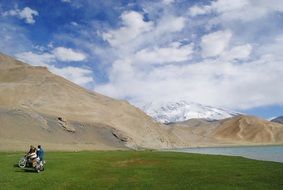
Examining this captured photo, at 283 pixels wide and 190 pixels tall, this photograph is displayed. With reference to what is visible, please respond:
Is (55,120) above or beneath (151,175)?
above

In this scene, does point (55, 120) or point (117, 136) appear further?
point (117, 136)

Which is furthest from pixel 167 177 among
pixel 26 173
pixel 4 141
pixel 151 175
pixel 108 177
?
pixel 4 141

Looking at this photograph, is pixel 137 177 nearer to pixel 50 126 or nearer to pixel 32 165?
pixel 32 165

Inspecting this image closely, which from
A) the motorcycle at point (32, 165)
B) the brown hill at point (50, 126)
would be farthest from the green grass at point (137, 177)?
the brown hill at point (50, 126)

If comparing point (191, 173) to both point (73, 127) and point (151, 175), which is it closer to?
point (151, 175)

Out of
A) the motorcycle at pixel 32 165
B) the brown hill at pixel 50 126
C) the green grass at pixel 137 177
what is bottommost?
the green grass at pixel 137 177

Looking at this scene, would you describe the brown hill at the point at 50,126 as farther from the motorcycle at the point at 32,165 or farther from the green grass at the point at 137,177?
the green grass at the point at 137,177

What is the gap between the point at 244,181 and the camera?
36.6m

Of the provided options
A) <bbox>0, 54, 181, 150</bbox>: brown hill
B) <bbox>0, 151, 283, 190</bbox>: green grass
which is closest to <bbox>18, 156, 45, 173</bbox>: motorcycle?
<bbox>0, 151, 283, 190</bbox>: green grass

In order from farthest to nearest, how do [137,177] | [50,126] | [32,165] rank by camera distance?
[50,126], [32,165], [137,177]

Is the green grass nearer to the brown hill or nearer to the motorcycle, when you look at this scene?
the motorcycle

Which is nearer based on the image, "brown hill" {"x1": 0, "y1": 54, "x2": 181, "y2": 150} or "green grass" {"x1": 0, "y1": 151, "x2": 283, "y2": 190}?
"green grass" {"x1": 0, "y1": 151, "x2": 283, "y2": 190}

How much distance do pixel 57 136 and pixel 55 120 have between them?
46.0 feet

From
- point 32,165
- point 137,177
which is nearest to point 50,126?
point 32,165
